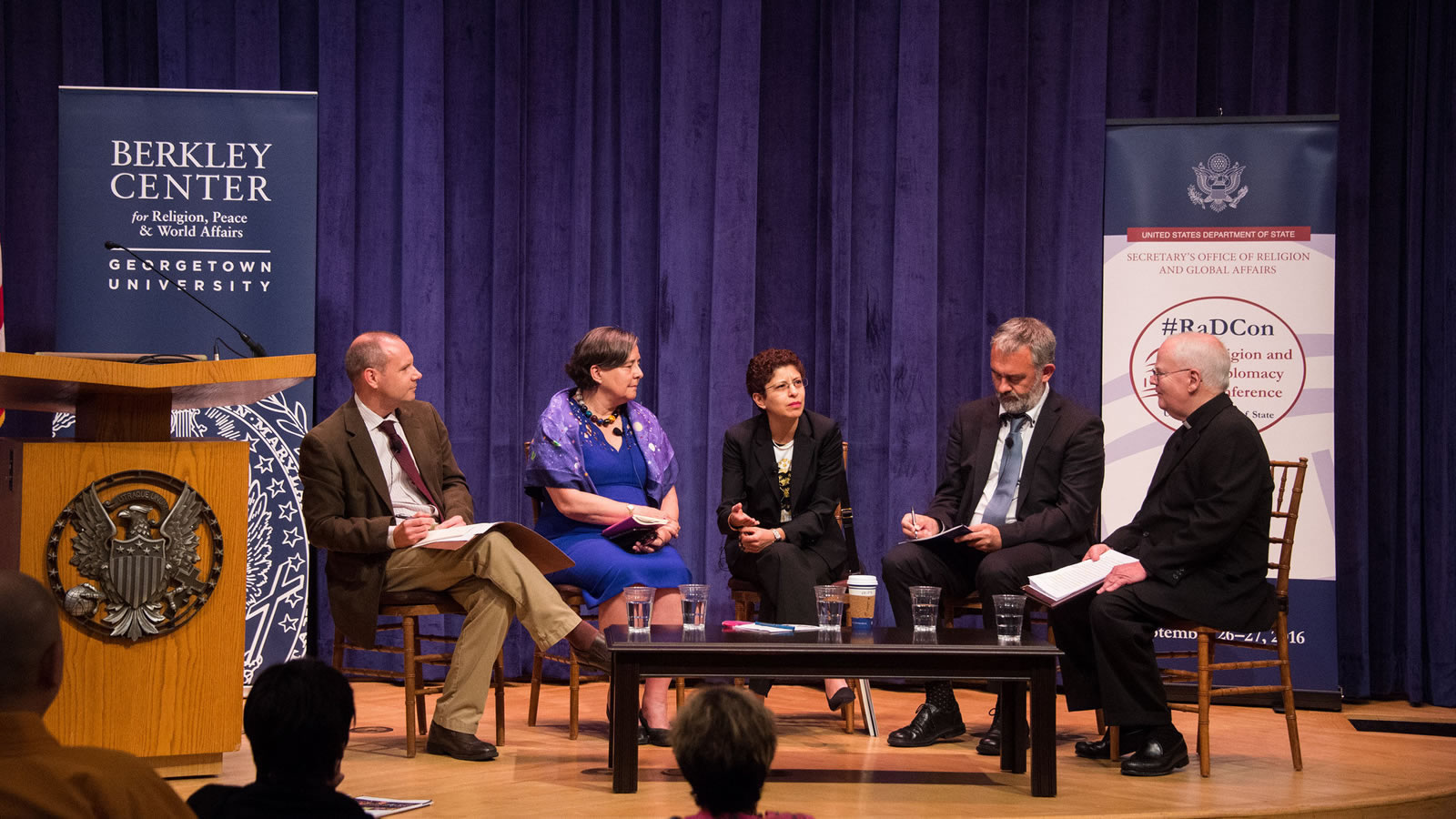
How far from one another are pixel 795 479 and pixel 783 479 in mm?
49

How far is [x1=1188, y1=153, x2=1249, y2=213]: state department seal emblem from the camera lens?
488cm

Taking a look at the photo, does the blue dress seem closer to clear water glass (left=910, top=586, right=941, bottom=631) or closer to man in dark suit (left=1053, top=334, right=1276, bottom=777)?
clear water glass (left=910, top=586, right=941, bottom=631)

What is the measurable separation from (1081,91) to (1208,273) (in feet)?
2.98

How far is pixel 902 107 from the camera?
17.1 feet

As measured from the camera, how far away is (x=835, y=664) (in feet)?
10.5

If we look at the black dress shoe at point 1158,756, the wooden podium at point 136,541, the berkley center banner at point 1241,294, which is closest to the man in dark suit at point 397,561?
the wooden podium at point 136,541

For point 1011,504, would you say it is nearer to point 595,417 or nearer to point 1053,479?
point 1053,479

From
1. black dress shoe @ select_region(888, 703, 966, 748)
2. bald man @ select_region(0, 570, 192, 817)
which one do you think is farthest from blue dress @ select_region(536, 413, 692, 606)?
bald man @ select_region(0, 570, 192, 817)

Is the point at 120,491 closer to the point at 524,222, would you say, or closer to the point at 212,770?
the point at 212,770

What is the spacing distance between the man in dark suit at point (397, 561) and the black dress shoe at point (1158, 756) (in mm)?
1409

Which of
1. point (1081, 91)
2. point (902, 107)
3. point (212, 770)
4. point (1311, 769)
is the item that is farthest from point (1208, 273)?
point (212, 770)

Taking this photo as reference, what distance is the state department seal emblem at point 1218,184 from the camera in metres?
4.88

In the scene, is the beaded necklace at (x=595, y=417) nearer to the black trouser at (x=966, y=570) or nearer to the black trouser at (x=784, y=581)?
the black trouser at (x=784, y=581)

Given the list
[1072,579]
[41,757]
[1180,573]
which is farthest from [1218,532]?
[41,757]
